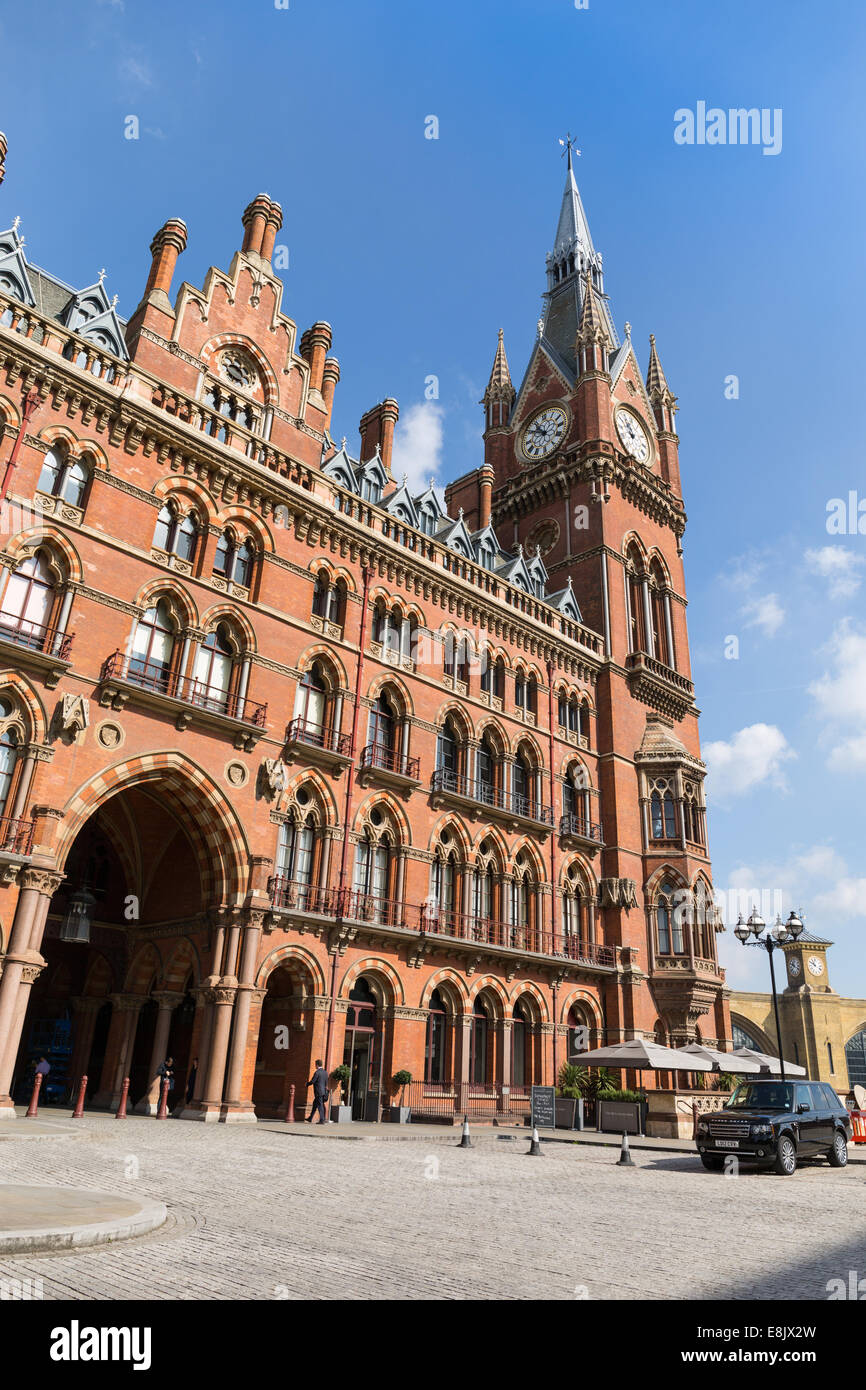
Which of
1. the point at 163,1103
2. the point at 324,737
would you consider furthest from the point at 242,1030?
the point at 324,737

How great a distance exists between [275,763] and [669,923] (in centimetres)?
2103

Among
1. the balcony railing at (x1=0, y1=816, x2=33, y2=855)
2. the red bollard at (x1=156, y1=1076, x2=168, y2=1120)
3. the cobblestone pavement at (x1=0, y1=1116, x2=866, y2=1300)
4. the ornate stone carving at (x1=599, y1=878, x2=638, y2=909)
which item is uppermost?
the ornate stone carving at (x1=599, y1=878, x2=638, y2=909)

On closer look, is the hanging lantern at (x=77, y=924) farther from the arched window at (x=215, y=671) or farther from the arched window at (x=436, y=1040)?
the arched window at (x=436, y=1040)

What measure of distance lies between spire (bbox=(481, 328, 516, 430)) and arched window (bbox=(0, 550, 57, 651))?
34188 mm

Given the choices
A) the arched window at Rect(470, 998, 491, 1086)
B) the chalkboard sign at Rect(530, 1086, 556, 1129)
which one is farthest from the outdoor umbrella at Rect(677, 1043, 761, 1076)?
the arched window at Rect(470, 998, 491, 1086)

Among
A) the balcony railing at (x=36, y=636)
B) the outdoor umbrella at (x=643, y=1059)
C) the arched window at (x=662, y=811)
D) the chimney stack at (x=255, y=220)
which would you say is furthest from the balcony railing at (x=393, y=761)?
the chimney stack at (x=255, y=220)

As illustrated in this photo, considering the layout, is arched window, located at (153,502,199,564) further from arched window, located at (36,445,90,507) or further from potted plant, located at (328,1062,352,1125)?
potted plant, located at (328,1062,352,1125)

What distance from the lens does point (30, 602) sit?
888 inches

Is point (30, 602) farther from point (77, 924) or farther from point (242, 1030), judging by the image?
point (242, 1030)

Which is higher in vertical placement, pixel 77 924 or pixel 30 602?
pixel 30 602

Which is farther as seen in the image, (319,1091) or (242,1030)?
(242,1030)

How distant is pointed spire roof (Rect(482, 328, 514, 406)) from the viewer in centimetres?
5303
